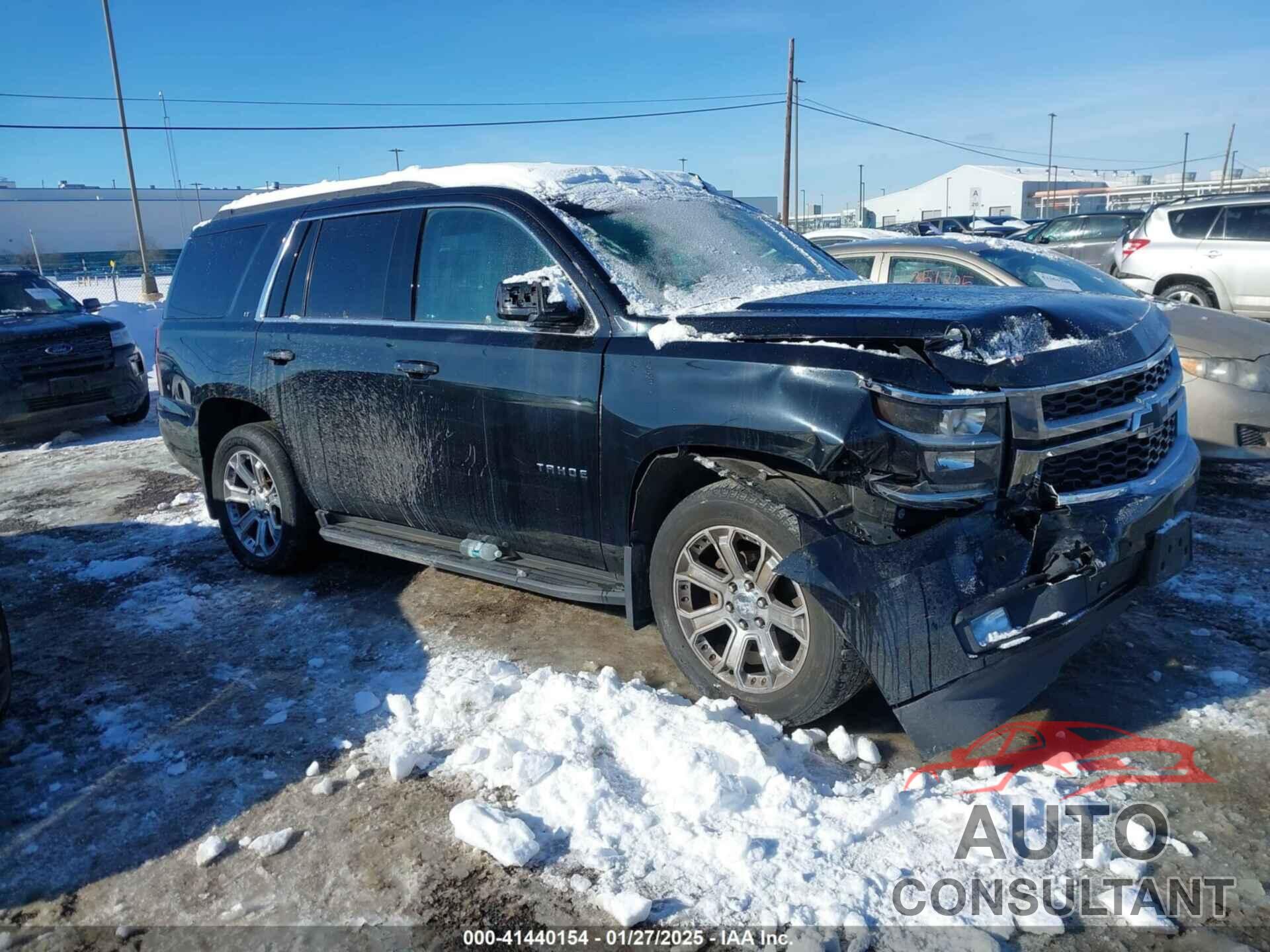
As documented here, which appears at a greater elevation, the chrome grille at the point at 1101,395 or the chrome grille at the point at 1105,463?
the chrome grille at the point at 1101,395

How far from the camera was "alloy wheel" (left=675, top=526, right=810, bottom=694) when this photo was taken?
10.5ft

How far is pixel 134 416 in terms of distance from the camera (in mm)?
10711

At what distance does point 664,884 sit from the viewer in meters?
2.59

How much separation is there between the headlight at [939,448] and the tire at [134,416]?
394 inches

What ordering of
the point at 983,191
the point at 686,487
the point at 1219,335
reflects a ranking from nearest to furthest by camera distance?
the point at 686,487 → the point at 1219,335 → the point at 983,191

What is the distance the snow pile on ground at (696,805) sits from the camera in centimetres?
256

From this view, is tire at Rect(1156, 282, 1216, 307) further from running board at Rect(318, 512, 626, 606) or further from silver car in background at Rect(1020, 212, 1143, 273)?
running board at Rect(318, 512, 626, 606)

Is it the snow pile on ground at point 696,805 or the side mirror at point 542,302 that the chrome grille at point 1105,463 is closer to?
the snow pile on ground at point 696,805

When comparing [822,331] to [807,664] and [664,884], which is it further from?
[664,884]

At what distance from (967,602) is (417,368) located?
2527 mm

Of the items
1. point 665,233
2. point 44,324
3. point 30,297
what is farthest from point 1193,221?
point 30,297

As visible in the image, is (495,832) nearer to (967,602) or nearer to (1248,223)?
(967,602)

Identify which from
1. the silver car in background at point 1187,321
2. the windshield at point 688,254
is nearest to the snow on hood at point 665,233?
the windshield at point 688,254

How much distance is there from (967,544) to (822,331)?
32.0 inches
